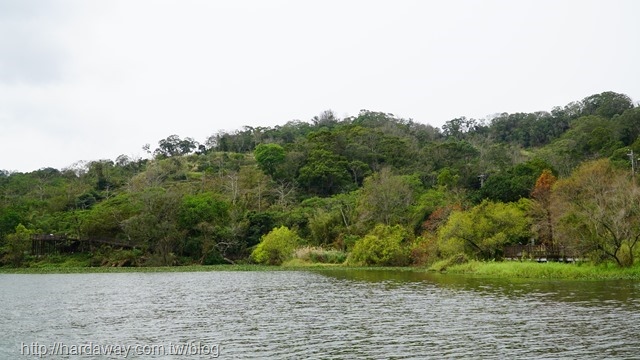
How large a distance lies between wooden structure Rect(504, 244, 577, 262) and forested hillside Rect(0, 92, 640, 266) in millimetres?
910

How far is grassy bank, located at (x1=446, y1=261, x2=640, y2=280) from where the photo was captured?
150ft

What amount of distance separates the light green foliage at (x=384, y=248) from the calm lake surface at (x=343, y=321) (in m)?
25.0

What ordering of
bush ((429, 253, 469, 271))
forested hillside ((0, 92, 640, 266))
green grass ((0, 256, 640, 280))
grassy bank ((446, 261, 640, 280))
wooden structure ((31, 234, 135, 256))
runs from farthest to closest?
1. wooden structure ((31, 234, 135, 256))
2. bush ((429, 253, 469, 271))
3. forested hillside ((0, 92, 640, 266))
4. green grass ((0, 256, 640, 280))
5. grassy bank ((446, 261, 640, 280))

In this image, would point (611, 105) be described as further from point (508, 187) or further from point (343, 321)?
point (343, 321)

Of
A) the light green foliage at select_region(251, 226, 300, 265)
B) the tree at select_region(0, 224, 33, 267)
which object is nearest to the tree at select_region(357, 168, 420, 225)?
the light green foliage at select_region(251, 226, 300, 265)

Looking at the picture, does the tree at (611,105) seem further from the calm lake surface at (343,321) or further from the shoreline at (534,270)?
the calm lake surface at (343,321)

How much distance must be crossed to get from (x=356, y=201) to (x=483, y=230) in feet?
102

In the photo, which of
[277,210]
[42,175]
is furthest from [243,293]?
[42,175]

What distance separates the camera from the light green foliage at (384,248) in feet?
232

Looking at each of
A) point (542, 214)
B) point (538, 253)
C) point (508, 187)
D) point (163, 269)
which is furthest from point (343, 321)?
point (163, 269)

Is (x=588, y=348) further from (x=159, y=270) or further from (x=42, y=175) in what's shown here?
(x=42, y=175)

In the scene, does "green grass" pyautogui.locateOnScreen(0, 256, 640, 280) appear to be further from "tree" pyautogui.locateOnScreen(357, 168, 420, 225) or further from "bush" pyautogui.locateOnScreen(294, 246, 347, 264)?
"tree" pyautogui.locateOnScreen(357, 168, 420, 225)

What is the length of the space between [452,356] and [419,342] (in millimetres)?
2558

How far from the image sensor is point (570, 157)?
327 ft
